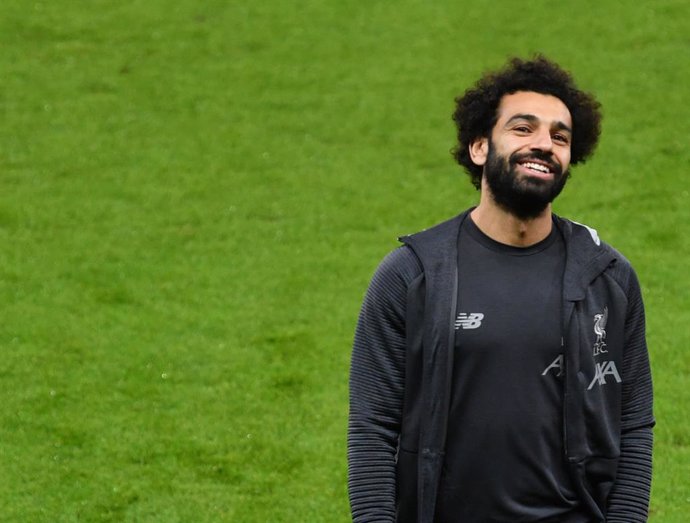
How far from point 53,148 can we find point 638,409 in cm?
1136

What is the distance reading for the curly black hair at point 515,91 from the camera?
14.7ft

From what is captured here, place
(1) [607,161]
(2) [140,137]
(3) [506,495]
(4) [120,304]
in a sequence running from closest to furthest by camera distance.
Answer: (3) [506,495]
(4) [120,304]
(1) [607,161]
(2) [140,137]

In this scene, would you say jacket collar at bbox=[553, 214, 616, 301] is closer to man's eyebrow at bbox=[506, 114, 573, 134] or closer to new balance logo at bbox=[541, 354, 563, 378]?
new balance logo at bbox=[541, 354, 563, 378]

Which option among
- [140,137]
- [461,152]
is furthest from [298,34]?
[461,152]

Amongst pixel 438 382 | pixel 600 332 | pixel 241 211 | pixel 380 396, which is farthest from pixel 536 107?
pixel 241 211

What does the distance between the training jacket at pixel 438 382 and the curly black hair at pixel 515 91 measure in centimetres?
45

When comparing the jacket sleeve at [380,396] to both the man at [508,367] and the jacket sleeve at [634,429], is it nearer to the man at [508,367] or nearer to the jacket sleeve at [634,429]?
the man at [508,367]

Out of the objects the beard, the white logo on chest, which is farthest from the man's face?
the white logo on chest

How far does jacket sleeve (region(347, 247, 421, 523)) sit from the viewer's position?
4133mm

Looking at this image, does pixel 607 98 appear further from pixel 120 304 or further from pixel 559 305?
pixel 559 305

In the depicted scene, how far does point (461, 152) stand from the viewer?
15.7 ft

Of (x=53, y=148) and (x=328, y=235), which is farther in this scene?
(x=53, y=148)

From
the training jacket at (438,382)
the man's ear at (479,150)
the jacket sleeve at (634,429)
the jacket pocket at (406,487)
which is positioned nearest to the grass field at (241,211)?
the jacket sleeve at (634,429)

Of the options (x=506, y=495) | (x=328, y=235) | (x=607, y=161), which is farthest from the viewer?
(x=607, y=161)
